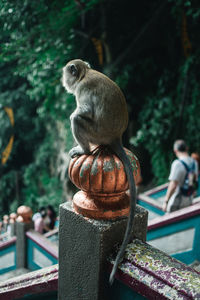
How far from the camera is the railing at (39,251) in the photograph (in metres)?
2.68

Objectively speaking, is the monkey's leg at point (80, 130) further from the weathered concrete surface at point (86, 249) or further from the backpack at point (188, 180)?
the backpack at point (188, 180)

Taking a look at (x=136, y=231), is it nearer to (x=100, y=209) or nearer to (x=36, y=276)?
(x=100, y=209)

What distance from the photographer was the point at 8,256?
3.43 meters

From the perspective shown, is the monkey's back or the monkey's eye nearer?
the monkey's back

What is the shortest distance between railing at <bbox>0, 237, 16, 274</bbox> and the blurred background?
2.41 m

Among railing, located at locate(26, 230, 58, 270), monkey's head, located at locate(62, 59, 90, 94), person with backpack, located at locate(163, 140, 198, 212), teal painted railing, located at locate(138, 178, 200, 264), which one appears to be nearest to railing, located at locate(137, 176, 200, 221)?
person with backpack, located at locate(163, 140, 198, 212)

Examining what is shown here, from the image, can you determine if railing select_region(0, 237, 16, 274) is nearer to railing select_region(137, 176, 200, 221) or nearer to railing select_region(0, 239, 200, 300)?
railing select_region(137, 176, 200, 221)

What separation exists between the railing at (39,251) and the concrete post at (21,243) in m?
0.05

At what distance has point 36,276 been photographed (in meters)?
1.40

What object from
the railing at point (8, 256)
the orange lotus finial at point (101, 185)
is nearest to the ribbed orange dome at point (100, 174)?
the orange lotus finial at point (101, 185)

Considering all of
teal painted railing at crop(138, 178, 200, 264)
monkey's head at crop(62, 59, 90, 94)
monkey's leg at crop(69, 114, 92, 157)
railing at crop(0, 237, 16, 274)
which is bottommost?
railing at crop(0, 237, 16, 274)

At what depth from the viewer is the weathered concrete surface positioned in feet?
3.47

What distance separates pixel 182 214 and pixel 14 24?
2.00 metres

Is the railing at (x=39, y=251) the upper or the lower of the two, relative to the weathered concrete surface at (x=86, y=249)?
lower
